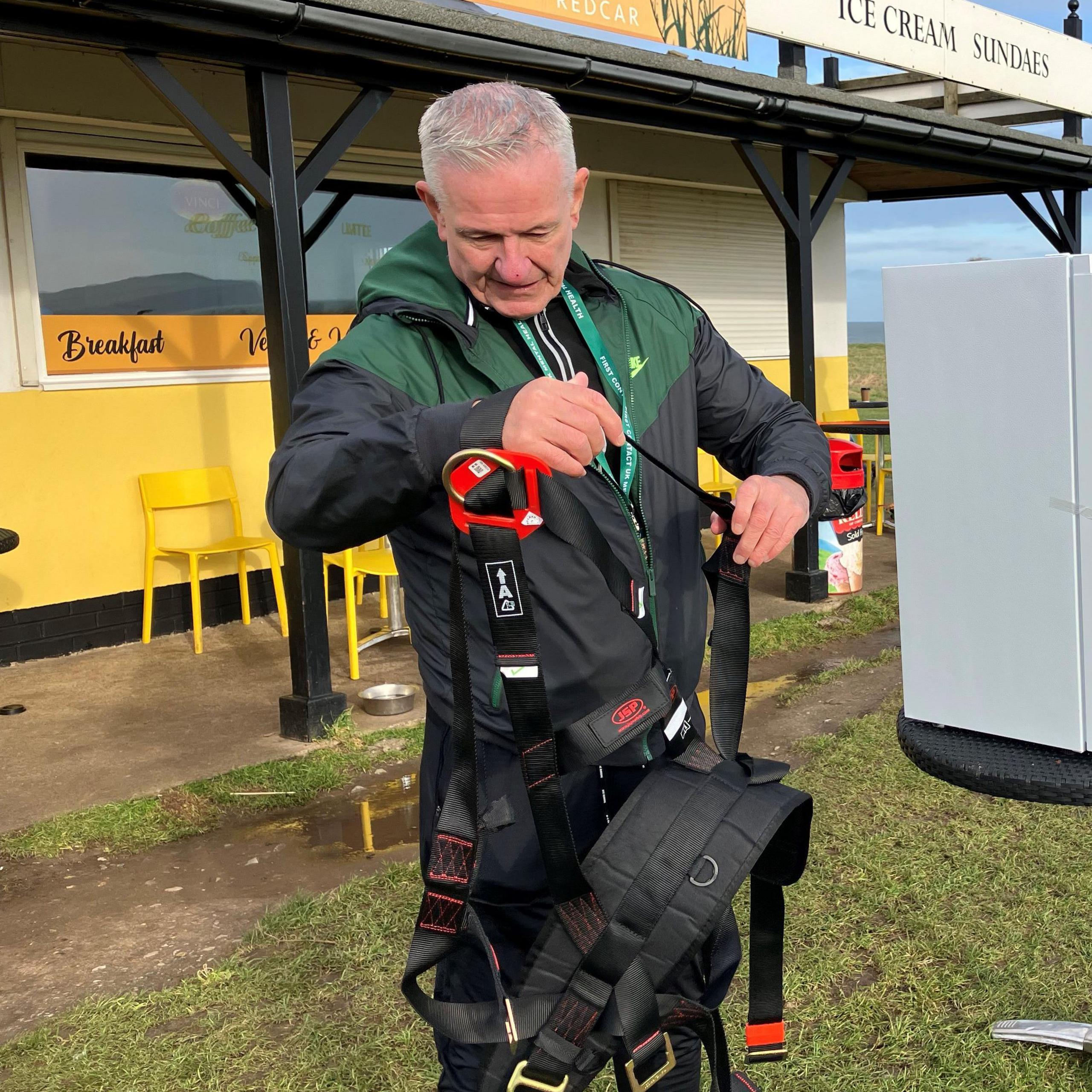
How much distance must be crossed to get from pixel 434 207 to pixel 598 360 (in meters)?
0.33

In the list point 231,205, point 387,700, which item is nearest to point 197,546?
point 231,205

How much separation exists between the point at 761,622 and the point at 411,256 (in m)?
5.59

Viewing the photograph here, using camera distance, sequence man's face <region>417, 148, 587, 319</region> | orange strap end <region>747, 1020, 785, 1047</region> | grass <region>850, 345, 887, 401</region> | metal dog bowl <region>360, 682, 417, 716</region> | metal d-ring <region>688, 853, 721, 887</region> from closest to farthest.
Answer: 1. metal d-ring <region>688, 853, 721, 887</region>
2. man's face <region>417, 148, 587, 319</region>
3. orange strap end <region>747, 1020, 785, 1047</region>
4. metal dog bowl <region>360, 682, 417, 716</region>
5. grass <region>850, 345, 887, 401</region>

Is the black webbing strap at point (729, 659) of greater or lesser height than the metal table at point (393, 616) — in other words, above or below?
above

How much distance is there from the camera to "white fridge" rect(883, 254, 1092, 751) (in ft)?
4.69

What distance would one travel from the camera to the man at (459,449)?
1.51 metres

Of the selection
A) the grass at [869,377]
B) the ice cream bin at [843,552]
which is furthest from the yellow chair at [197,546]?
the grass at [869,377]

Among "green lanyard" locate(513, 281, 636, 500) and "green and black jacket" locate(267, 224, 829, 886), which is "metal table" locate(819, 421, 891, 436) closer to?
"green and black jacket" locate(267, 224, 829, 886)

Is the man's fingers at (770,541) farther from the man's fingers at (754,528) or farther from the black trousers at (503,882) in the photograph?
the black trousers at (503,882)

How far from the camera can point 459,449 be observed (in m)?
1.35

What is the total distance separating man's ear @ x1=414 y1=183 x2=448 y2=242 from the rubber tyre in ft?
3.32

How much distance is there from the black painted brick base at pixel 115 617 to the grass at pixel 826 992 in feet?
12.3

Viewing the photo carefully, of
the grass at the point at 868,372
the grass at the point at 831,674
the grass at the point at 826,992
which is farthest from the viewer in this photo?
the grass at the point at 868,372

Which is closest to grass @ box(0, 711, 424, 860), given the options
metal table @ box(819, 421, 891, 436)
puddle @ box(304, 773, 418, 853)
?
puddle @ box(304, 773, 418, 853)
